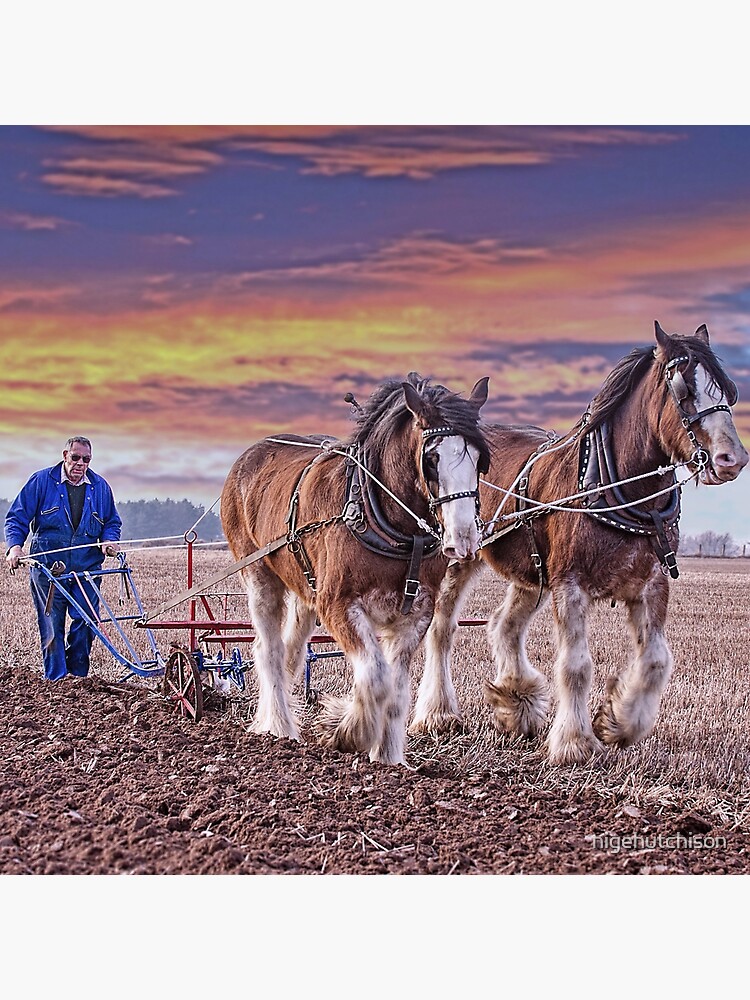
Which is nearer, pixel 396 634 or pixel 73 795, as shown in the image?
pixel 73 795

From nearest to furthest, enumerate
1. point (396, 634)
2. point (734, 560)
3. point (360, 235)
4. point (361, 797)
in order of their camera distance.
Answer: point (361, 797), point (396, 634), point (360, 235), point (734, 560)

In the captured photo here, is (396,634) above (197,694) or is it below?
above

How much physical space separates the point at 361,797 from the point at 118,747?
1.68m

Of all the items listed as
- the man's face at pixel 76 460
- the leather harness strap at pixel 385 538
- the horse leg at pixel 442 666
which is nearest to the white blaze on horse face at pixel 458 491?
the leather harness strap at pixel 385 538

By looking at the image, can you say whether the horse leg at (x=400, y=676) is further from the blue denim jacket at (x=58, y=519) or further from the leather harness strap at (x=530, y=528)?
the blue denim jacket at (x=58, y=519)

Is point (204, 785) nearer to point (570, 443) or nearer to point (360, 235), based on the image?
point (570, 443)

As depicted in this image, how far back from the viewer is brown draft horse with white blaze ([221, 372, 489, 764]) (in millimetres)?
5070

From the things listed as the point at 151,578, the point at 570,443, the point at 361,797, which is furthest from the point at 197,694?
the point at 151,578

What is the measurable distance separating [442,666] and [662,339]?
277 centimetres

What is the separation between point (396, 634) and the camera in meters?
5.57

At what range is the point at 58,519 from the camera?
7723 millimetres

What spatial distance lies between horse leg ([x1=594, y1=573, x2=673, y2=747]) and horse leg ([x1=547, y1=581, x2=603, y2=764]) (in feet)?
0.75

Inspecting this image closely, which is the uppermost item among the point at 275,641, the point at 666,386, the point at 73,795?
the point at 666,386

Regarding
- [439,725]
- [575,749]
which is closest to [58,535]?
[439,725]
